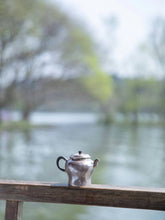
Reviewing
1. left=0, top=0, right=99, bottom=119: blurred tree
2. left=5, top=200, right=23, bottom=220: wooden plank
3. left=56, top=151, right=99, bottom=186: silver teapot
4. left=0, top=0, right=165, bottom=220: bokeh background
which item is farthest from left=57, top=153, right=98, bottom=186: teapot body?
left=0, top=0, right=99, bottom=119: blurred tree

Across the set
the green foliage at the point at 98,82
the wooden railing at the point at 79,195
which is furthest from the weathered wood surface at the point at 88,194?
the green foliage at the point at 98,82

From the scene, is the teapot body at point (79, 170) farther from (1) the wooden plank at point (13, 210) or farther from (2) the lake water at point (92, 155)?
(2) the lake water at point (92, 155)

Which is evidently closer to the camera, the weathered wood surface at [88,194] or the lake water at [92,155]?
the weathered wood surface at [88,194]

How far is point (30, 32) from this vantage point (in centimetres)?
980

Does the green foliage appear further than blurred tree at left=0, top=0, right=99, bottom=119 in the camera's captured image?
Yes

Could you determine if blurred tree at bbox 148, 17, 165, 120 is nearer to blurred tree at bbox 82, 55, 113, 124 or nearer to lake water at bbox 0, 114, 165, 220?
lake water at bbox 0, 114, 165, 220

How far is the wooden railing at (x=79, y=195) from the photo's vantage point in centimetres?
84

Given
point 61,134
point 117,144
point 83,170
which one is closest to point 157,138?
point 117,144

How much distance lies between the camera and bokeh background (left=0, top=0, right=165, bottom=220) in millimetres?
7117

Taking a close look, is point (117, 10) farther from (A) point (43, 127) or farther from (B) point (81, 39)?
(A) point (43, 127)

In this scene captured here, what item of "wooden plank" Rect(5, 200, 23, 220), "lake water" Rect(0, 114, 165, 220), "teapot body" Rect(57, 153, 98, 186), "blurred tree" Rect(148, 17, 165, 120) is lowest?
"lake water" Rect(0, 114, 165, 220)

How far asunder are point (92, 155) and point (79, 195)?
653cm

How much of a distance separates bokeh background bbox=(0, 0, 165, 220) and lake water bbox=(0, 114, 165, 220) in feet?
0.08

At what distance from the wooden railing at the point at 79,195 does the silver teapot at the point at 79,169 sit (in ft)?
→ 0.07
